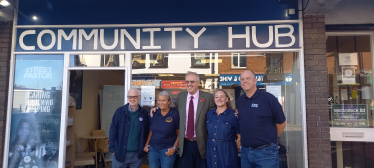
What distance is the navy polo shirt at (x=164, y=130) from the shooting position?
11.6ft

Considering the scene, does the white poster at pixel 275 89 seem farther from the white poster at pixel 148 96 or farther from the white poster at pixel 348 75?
the white poster at pixel 148 96

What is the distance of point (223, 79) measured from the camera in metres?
4.81

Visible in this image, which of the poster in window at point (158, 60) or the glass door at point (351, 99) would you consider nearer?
the glass door at point (351, 99)

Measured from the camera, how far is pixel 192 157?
353 centimetres

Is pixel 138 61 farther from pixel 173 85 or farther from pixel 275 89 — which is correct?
pixel 275 89

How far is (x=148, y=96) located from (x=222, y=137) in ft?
6.49

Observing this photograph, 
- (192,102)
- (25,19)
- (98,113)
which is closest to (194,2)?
(192,102)

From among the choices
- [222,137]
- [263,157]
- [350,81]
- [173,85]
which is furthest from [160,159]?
[350,81]

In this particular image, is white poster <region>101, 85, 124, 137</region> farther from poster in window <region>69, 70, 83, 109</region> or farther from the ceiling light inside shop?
the ceiling light inside shop

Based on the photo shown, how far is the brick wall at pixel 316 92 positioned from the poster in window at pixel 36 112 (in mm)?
4256

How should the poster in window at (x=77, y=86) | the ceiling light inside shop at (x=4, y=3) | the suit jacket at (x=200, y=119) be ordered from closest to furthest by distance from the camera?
the suit jacket at (x=200, y=119) < the ceiling light inside shop at (x=4, y=3) < the poster in window at (x=77, y=86)

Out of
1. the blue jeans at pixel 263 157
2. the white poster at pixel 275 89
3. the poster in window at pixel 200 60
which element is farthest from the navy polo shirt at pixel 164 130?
the white poster at pixel 275 89

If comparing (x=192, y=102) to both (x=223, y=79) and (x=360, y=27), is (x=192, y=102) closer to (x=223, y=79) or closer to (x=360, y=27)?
(x=223, y=79)

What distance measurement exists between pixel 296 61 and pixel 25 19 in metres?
4.89
